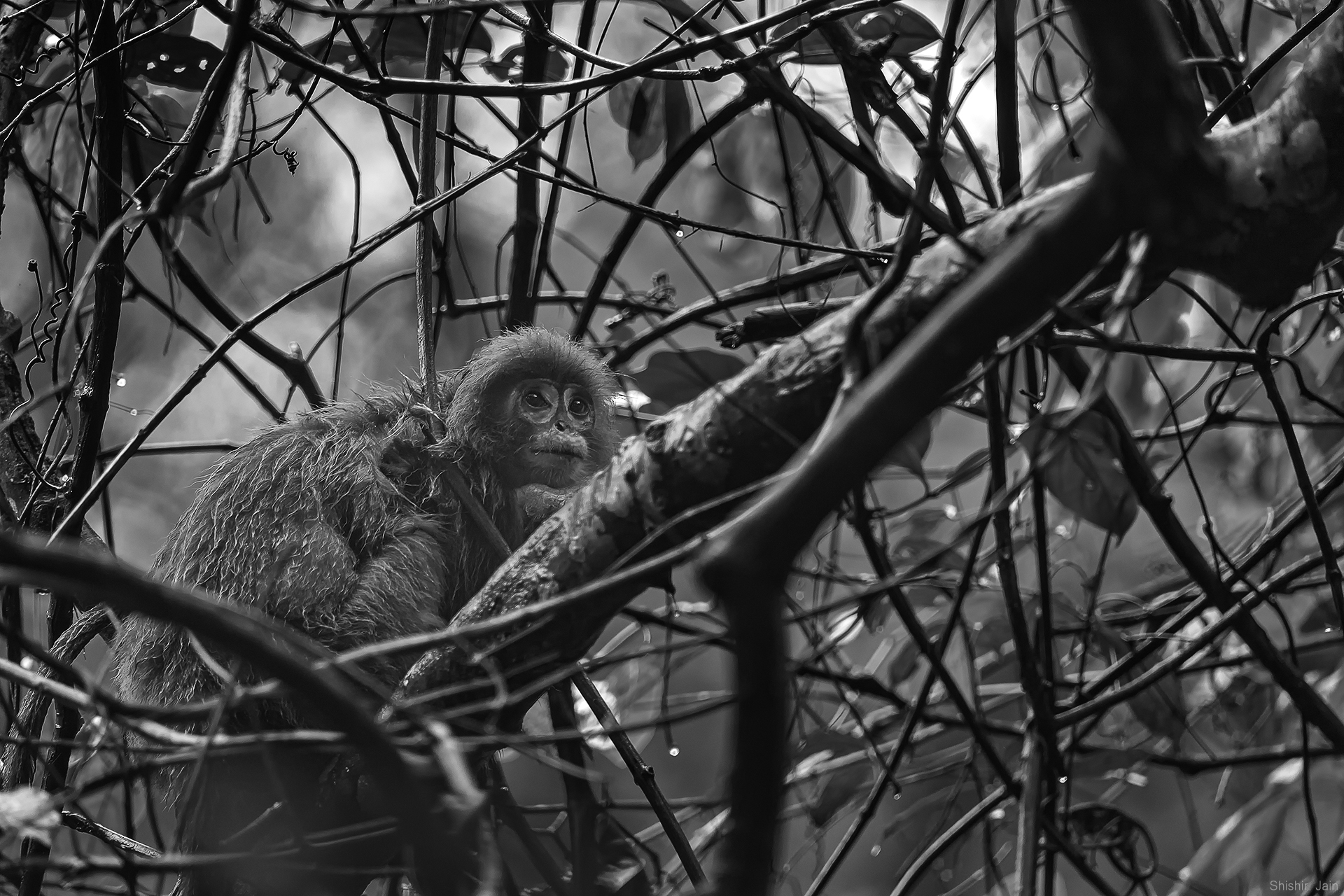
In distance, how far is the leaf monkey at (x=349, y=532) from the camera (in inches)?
106

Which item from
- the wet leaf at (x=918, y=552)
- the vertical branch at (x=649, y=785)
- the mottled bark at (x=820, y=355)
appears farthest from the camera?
the wet leaf at (x=918, y=552)

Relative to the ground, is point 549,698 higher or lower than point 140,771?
higher

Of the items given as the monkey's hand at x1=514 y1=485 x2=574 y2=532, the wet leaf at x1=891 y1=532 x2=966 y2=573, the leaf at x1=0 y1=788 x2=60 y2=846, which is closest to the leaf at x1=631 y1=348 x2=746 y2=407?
the monkey's hand at x1=514 y1=485 x2=574 y2=532

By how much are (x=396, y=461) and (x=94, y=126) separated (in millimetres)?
1264

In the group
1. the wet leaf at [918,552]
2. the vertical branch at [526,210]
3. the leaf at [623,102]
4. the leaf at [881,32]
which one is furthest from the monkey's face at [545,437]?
the leaf at [881,32]

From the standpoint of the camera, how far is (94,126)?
3.08 meters

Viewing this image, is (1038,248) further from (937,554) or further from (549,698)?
(549,698)

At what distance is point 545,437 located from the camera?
12.2ft

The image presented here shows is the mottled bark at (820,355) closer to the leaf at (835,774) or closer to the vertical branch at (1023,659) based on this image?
the vertical branch at (1023,659)

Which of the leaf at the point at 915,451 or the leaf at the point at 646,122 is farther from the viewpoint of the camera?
the leaf at the point at 646,122

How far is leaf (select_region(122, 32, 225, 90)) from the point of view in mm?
3344

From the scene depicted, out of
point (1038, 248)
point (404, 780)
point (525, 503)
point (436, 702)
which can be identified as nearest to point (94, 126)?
point (525, 503)

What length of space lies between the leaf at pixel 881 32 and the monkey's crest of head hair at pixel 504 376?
1259 mm

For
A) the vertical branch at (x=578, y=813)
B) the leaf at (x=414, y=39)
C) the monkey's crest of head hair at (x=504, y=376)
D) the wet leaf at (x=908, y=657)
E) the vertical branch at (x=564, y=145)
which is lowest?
the vertical branch at (x=578, y=813)
